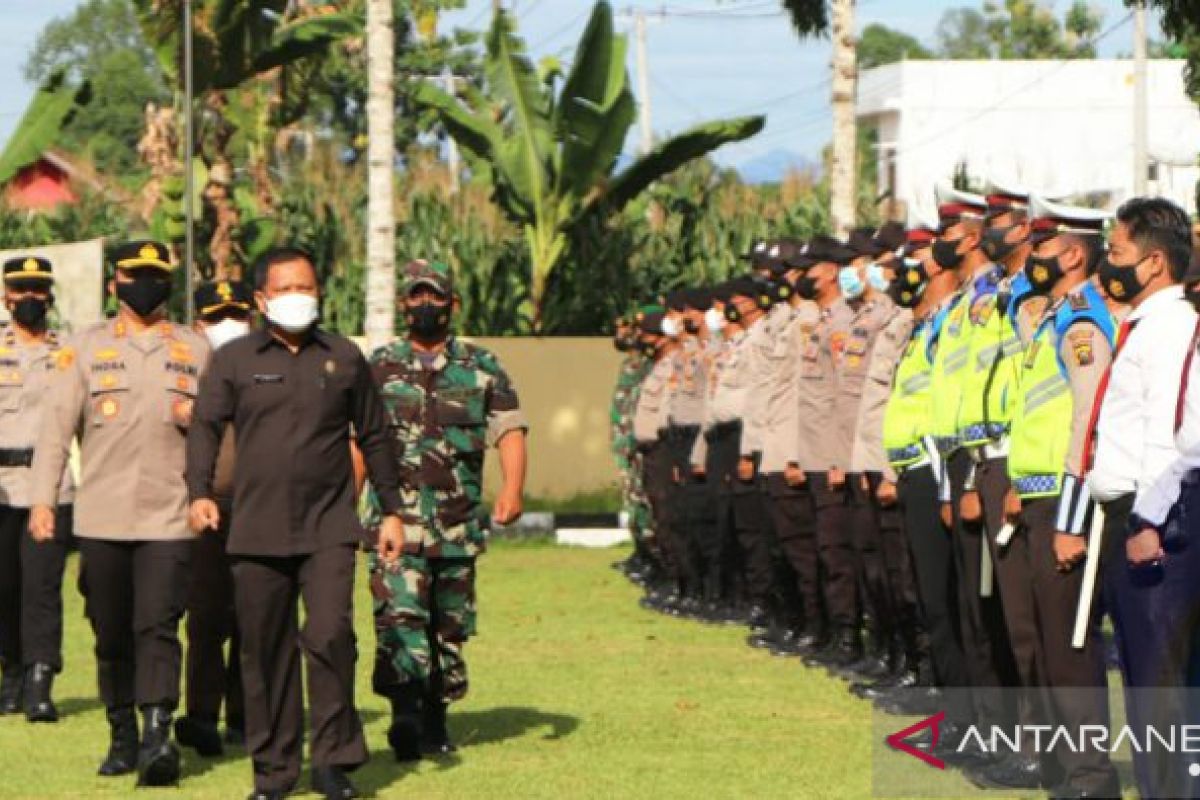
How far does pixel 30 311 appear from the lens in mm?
14375

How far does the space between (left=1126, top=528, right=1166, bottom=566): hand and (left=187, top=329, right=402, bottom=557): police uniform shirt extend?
3650 mm

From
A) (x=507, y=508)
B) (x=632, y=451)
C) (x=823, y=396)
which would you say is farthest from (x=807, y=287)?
(x=632, y=451)

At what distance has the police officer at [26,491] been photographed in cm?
1429

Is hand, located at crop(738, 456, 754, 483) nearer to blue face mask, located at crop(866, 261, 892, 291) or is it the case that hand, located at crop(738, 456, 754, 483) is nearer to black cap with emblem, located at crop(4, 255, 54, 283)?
blue face mask, located at crop(866, 261, 892, 291)

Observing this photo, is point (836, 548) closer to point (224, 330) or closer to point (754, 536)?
point (754, 536)

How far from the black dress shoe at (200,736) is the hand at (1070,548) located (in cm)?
453

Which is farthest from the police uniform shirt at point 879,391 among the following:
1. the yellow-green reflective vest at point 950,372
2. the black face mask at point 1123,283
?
the black face mask at point 1123,283

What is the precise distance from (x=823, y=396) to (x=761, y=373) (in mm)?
1562

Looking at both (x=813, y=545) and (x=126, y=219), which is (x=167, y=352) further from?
(x=126, y=219)

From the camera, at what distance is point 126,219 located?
1337 inches

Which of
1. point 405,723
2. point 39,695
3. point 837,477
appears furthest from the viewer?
point 837,477

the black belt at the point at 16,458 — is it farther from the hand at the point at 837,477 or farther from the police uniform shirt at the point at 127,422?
the hand at the point at 837,477

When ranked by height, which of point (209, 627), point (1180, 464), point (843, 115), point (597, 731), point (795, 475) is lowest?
point (597, 731)

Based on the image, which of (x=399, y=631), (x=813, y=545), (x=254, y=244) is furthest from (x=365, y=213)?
(x=399, y=631)
